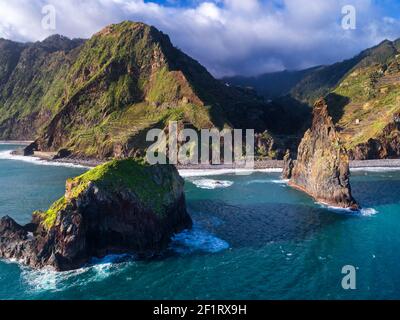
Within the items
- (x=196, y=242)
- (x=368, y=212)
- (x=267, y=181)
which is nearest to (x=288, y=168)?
(x=267, y=181)

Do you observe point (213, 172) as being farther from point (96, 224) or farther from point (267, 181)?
point (96, 224)

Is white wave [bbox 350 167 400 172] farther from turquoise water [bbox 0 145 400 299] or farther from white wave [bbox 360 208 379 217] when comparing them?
white wave [bbox 360 208 379 217]

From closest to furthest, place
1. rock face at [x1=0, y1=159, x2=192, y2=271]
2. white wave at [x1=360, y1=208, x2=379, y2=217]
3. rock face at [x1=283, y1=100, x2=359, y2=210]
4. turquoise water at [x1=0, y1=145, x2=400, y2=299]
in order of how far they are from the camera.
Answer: turquoise water at [x1=0, y1=145, x2=400, y2=299]
rock face at [x1=0, y1=159, x2=192, y2=271]
white wave at [x1=360, y1=208, x2=379, y2=217]
rock face at [x1=283, y1=100, x2=359, y2=210]

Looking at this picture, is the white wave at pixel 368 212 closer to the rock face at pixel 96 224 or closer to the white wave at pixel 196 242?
the white wave at pixel 196 242

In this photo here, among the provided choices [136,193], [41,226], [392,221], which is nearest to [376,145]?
[392,221]

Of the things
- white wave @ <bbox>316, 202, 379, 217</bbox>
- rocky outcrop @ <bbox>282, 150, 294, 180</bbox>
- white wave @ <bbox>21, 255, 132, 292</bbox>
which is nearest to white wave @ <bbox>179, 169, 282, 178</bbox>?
rocky outcrop @ <bbox>282, 150, 294, 180</bbox>
